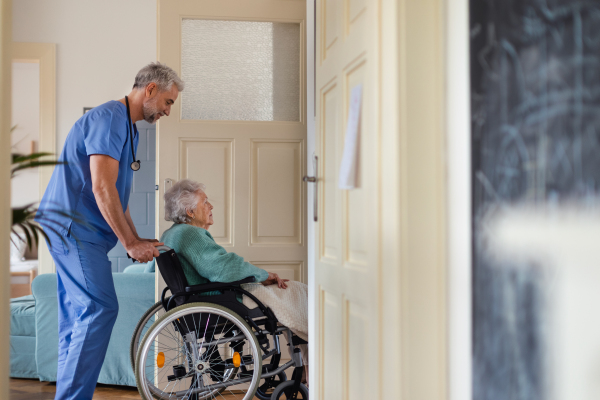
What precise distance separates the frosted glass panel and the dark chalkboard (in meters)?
2.00

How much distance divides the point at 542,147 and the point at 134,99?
1.81 meters

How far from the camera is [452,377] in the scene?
1.08 metres

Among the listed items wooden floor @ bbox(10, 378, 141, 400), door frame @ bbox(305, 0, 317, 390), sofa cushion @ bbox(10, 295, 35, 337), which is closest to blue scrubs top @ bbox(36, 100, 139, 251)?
door frame @ bbox(305, 0, 317, 390)

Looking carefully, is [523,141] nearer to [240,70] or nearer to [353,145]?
[353,145]

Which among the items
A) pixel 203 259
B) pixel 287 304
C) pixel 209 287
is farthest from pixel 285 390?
pixel 203 259

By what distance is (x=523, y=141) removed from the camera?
0.86 metres

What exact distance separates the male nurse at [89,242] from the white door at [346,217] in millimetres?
755

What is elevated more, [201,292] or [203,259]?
[203,259]

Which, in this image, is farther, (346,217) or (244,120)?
(244,120)

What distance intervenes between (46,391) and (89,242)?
1272 mm

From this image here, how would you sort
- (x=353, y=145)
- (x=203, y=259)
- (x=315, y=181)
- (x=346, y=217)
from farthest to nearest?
(x=203, y=259) → (x=315, y=181) → (x=346, y=217) → (x=353, y=145)

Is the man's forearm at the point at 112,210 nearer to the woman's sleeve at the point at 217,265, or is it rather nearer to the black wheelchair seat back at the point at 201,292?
the black wheelchair seat back at the point at 201,292

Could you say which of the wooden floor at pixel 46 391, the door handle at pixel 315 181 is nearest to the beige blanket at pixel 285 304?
the door handle at pixel 315 181

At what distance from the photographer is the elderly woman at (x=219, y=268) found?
6.79 ft
